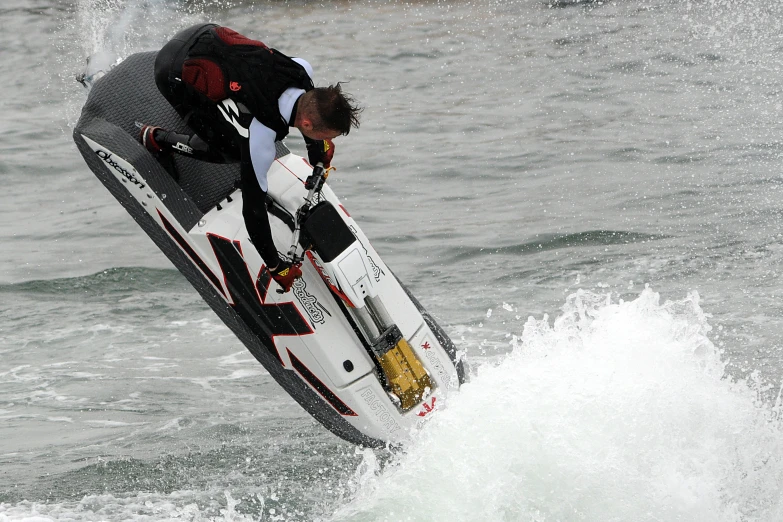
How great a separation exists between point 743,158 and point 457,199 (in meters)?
3.17

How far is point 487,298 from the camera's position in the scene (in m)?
8.08

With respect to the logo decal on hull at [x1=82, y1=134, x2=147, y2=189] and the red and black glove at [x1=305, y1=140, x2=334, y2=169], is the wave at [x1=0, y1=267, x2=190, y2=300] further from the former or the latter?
the red and black glove at [x1=305, y1=140, x2=334, y2=169]

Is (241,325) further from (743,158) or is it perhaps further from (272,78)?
(743,158)

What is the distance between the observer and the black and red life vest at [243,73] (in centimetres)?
473

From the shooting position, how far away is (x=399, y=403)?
5629 millimetres

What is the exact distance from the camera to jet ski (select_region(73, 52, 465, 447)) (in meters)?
5.53

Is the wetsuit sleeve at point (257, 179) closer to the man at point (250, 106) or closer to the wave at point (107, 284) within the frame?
the man at point (250, 106)

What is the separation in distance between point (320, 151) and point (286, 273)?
2.14 feet

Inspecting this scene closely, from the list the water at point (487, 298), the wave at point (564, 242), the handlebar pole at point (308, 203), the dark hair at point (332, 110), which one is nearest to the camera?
the dark hair at point (332, 110)

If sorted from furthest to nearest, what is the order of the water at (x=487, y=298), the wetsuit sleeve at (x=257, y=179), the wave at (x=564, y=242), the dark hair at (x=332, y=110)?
the wave at (x=564, y=242) → the water at (x=487, y=298) → the wetsuit sleeve at (x=257, y=179) → the dark hair at (x=332, y=110)

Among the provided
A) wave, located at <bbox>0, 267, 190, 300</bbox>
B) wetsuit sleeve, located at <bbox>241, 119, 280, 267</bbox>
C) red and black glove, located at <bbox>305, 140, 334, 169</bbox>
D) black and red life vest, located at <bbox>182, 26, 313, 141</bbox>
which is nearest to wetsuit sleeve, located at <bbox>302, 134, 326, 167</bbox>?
red and black glove, located at <bbox>305, 140, 334, 169</bbox>

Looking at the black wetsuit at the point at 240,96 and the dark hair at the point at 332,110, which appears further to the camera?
the black wetsuit at the point at 240,96

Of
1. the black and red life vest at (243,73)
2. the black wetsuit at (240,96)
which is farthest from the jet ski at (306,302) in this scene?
the black and red life vest at (243,73)

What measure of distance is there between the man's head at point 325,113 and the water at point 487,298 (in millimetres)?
1719
